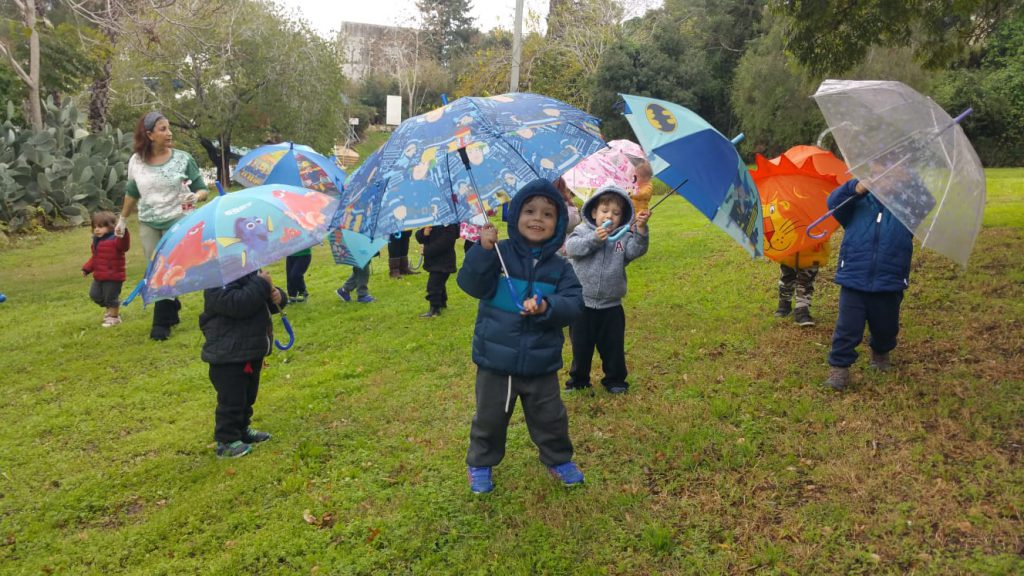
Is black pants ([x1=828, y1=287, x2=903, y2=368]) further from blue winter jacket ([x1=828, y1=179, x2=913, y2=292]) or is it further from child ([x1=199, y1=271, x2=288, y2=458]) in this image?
child ([x1=199, y1=271, x2=288, y2=458])

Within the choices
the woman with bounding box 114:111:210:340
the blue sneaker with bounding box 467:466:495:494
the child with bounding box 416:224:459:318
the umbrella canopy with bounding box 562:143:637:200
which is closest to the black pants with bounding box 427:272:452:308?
the child with bounding box 416:224:459:318

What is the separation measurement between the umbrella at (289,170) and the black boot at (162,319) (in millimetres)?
1574

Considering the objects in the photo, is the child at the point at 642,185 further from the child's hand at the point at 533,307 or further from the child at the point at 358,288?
the child at the point at 358,288

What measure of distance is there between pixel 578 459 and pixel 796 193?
11.0ft

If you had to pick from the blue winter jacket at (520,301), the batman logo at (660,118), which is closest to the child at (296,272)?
the blue winter jacket at (520,301)

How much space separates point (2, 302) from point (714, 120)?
27.1 meters

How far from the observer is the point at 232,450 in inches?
187

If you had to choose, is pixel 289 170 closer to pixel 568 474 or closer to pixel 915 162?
pixel 568 474

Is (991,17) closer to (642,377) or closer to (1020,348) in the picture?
(1020,348)

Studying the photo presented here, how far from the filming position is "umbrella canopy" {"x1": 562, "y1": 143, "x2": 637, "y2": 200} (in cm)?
688

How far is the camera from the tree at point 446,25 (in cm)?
5819

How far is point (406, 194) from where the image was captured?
3.66 meters

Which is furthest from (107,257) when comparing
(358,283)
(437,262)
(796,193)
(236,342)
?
(796,193)

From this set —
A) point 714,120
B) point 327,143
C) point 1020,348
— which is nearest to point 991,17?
point 1020,348
